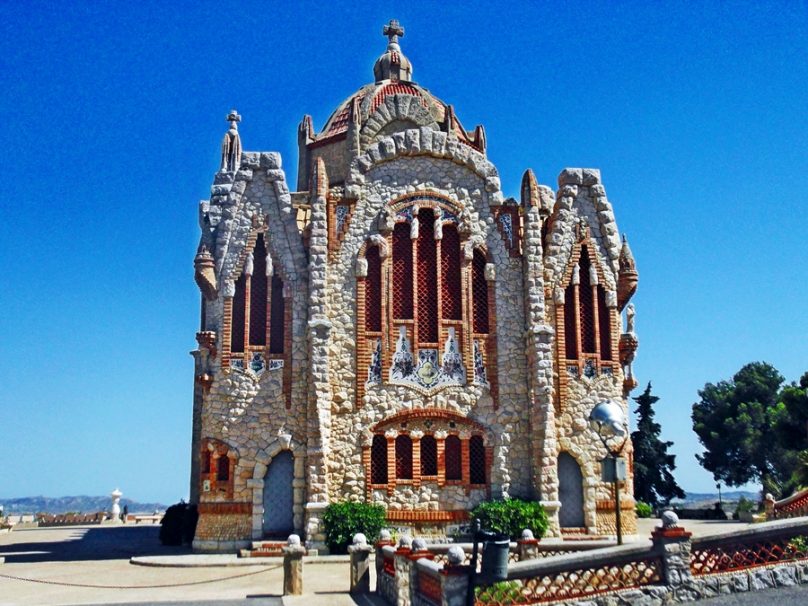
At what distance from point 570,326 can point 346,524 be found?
30.1 ft

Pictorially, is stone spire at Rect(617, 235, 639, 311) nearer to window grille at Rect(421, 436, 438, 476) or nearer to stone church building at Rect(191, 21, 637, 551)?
stone church building at Rect(191, 21, 637, 551)

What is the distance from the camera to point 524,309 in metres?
26.5

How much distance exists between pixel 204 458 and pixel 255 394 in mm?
2357

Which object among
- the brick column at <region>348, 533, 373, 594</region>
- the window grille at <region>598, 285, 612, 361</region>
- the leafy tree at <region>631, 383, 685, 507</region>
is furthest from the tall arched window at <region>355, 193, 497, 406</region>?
the leafy tree at <region>631, 383, 685, 507</region>

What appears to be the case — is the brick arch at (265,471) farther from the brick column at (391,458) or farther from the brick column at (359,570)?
the brick column at (359,570)

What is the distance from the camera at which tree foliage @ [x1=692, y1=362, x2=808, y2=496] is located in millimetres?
55875

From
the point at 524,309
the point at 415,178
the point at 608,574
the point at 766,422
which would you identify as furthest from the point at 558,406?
the point at 766,422

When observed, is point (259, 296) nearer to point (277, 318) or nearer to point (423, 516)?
point (277, 318)

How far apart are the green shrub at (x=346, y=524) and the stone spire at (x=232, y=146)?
46.3 ft

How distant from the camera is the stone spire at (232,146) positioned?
3216 centimetres

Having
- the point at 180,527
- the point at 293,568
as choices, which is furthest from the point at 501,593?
the point at 180,527

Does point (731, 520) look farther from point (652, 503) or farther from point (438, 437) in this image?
point (438, 437)

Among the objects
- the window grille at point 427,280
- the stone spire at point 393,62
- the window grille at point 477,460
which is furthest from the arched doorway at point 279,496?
the stone spire at point 393,62

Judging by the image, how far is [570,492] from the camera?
25781 mm
